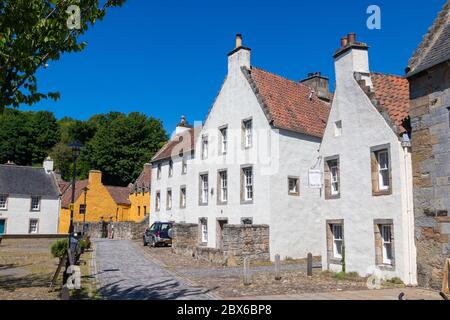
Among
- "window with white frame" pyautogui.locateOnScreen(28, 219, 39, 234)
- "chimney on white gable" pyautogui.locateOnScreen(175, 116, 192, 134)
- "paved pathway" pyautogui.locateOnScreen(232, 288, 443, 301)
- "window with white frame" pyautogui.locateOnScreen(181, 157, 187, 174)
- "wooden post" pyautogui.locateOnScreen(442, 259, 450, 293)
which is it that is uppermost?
"chimney on white gable" pyautogui.locateOnScreen(175, 116, 192, 134)

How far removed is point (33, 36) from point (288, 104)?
19061mm

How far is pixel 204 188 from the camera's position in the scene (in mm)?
30656

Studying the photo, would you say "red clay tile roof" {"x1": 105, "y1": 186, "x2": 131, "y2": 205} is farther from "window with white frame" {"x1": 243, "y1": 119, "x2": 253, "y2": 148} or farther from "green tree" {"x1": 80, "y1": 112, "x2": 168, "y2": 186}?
"window with white frame" {"x1": 243, "y1": 119, "x2": 253, "y2": 148}

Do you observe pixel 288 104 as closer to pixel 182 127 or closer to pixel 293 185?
pixel 293 185

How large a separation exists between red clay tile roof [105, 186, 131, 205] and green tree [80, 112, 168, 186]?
8.50 m

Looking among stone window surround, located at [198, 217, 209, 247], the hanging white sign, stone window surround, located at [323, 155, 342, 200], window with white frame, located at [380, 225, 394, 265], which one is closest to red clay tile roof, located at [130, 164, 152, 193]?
stone window surround, located at [198, 217, 209, 247]

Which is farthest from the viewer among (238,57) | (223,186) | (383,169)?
(223,186)

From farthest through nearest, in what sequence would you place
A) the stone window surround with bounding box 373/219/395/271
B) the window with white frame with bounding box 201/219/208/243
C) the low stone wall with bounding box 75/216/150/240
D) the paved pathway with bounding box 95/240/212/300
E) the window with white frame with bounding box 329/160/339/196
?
the low stone wall with bounding box 75/216/150/240
the window with white frame with bounding box 201/219/208/243
the window with white frame with bounding box 329/160/339/196
the stone window surround with bounding box 373/219/395/271
the paved pathway with bounding box 95/240/212/300

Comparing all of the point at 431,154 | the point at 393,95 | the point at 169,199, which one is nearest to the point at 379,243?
the point at 431,154

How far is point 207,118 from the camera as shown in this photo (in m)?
30.8

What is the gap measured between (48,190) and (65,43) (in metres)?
45.6

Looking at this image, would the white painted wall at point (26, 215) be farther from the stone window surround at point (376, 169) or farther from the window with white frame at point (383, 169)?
the window with white frame at point (383, 169)

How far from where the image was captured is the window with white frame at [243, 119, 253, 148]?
2641 centimetres

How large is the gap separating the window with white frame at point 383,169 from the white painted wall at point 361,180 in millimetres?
375
